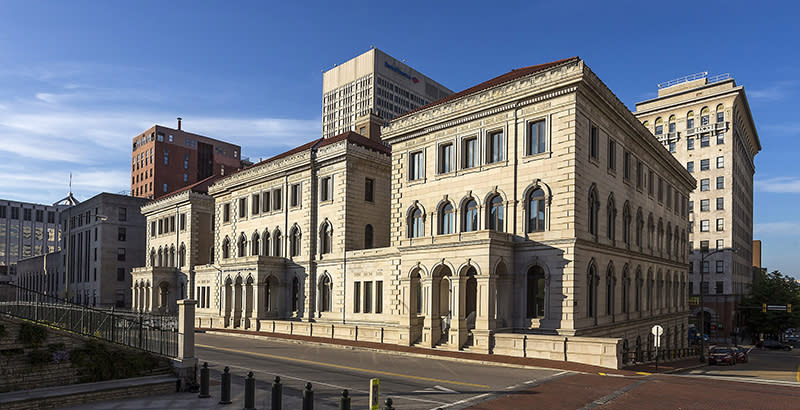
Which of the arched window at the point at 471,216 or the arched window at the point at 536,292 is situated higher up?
the arched window at the point at 471,216

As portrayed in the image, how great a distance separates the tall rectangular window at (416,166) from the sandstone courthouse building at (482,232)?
→ 0.29ft

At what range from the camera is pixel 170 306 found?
67562mm

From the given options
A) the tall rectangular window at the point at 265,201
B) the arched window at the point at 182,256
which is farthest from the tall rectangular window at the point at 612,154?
the arched window at the point at 182,256

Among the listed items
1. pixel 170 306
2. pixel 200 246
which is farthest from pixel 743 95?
pixel 170 306

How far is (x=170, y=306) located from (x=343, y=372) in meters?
51.3

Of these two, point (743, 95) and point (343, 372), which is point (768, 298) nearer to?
point (743, 95)

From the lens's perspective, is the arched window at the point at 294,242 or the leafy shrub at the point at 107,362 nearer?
the leafy shrub at the point at 107,362

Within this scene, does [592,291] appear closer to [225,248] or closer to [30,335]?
[30,335]

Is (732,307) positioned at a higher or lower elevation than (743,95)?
lower

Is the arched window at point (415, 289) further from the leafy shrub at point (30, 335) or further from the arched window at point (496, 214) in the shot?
the leafy shrub at point (30, 335)

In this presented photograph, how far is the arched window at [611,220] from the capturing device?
3569cm

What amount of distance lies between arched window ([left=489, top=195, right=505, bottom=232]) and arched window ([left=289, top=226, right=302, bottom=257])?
2104 cm

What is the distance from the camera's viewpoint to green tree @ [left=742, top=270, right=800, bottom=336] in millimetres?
76688

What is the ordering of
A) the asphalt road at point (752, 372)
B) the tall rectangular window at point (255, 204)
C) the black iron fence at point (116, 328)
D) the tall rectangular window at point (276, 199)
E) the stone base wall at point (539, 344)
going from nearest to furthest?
the black iron fence at point (116, 328), the stone base wall at point (539, 344), the asphalt road at point (752, 372), the tall rectangular window at point (276, 199), the tall rectangular window at point (255, 204)
